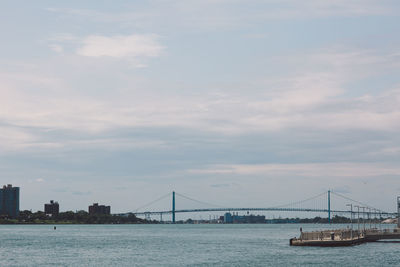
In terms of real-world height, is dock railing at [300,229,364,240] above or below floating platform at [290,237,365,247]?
above

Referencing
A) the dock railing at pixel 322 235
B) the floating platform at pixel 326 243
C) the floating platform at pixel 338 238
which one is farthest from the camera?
the dock railing at pixel 322 235

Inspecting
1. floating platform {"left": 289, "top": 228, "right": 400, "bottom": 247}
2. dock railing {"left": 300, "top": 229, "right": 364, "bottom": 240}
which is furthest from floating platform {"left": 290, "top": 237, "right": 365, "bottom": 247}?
dock railing {"left": 300, "top": 229, "right": 364, "bottom": 240}

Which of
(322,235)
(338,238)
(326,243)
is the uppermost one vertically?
(322,235)

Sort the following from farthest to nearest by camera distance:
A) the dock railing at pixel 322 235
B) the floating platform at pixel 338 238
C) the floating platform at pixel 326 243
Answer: the dock railing at pixel 322 235
the floating platform at pixel 338 238
the floating platform at pixel 326 243

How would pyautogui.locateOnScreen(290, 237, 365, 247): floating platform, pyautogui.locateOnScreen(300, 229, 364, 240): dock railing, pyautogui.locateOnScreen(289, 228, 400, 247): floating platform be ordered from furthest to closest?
pyautogui.locateOnScreen(300, 229, 364, 240): dock railing → pyautogui.locateOnScreen(289, 228, 400, 247): floating platform → pyautogui.locateOnScreen(290, 237, 365, 247): floating platform

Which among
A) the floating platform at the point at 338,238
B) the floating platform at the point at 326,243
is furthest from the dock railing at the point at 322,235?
the floating platform at the point at 326,243

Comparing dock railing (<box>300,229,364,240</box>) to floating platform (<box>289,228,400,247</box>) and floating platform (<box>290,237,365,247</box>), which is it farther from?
floating platform (<box>290,237,365,247</box>)

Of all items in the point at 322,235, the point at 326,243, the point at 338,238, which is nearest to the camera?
the point at 326,243

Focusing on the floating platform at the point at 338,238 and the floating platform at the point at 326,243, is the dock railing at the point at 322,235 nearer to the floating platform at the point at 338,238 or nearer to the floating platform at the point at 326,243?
the floating platform at the point at 338,238

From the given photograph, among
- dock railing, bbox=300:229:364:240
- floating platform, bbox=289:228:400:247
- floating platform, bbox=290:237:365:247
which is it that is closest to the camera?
floating platform, bbox=290:237:365:247

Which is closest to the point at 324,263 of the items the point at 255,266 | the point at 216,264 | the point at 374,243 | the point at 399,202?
the point at 255,266

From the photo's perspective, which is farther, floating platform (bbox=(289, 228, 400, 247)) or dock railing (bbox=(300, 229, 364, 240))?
dock railing (bbox=(300, 229, 364, 240))

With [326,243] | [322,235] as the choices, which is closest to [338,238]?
[322,235]

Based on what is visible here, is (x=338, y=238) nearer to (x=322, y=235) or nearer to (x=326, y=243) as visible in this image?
(x=322, y=235)
